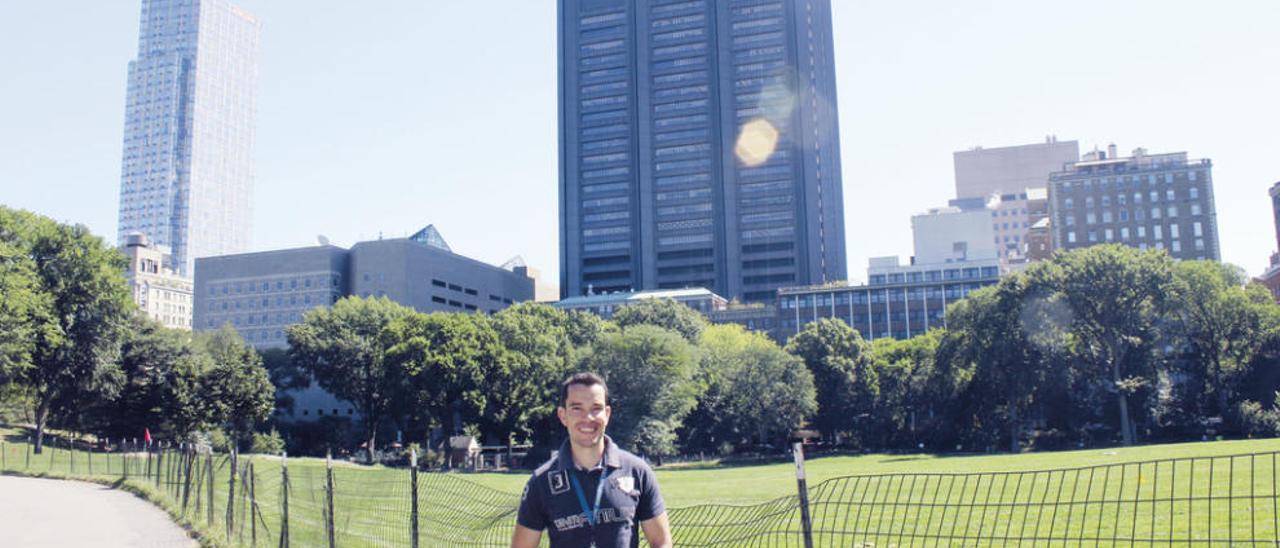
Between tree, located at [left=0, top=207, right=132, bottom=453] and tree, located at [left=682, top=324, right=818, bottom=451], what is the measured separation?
43.4 m

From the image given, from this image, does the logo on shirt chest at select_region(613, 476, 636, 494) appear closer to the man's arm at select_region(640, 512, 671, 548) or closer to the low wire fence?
the man's arm at select_region(640, 512, 671, 548)

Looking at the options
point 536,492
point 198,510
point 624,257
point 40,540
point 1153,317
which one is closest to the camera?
point 536,492

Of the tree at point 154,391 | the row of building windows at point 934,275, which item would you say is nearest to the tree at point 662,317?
the tree at point 154,391

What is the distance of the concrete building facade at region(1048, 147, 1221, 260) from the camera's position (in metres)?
138

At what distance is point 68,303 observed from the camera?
2317 inches

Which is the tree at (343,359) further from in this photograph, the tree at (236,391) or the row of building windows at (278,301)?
the row of building windows at (278,301)

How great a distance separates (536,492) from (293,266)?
459 ft

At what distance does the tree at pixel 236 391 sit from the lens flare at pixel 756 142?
11523 cm

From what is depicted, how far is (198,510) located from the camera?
800 inches

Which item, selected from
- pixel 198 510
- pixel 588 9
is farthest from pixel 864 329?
pixel 198 510

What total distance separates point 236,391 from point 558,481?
7336 cm

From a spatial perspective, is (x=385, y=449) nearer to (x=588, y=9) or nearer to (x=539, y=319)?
(x=539, y=319)

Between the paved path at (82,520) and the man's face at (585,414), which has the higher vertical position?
the man's face at (585,414)

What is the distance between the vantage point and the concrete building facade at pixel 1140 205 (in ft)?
452
